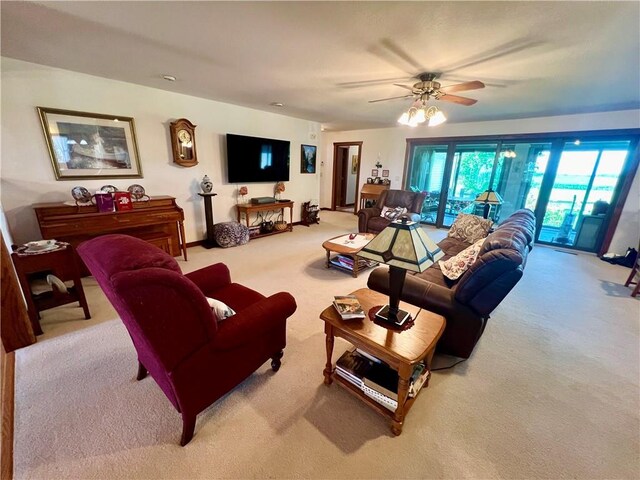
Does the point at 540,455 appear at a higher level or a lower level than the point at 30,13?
lower

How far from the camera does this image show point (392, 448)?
1295 mm

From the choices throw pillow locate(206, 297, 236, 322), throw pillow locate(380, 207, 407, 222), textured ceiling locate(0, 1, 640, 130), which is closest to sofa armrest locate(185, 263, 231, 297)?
throw pillow locate(206, 297, 236, 322)

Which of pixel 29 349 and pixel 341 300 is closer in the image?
pixel 341 300

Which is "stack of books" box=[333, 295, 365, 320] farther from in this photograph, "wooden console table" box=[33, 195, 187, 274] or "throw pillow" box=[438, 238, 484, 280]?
"wooden console table" box=[33, 195, 187, 274]

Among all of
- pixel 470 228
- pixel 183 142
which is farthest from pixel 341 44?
pixel 183 142

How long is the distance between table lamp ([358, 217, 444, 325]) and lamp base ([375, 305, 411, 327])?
5.4 inches

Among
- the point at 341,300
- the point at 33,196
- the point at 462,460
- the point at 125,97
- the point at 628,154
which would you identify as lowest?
the point at 462,460

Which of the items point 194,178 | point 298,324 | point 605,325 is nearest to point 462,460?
point 298,324

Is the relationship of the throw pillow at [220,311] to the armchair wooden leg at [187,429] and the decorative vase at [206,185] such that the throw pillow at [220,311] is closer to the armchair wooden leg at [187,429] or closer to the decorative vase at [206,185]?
the armchair wooden leg at [187,429]

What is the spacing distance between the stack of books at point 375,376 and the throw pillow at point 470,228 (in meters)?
2.37

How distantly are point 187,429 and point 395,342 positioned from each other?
1.12 m

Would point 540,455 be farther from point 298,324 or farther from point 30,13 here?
point 30,13

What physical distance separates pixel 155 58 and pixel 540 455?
399 centimetres

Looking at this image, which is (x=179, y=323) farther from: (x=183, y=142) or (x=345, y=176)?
(x=345, y=176)
